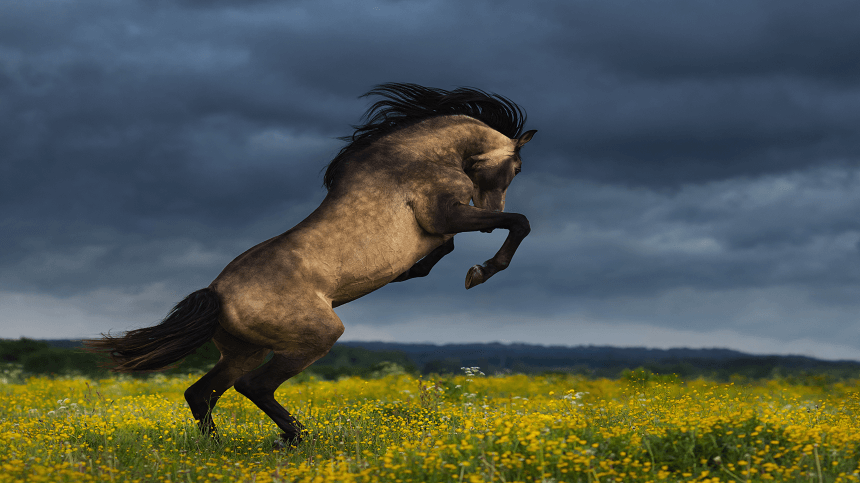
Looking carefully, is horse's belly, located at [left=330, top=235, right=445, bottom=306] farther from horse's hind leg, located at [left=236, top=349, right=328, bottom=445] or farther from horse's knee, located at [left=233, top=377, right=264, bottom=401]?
horse's knee, located at [left=233, top=377, right=264, bottom=401]

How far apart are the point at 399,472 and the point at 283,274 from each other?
243 centimetres

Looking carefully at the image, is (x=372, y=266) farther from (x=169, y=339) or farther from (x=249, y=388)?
(x=169, y=339)

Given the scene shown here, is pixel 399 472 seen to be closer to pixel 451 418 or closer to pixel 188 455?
pixel 188 455

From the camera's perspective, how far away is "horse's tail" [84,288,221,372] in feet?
19.3

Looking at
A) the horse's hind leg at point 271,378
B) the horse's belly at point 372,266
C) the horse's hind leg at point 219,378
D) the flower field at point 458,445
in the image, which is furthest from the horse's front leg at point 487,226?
the horse's hind leg at point 219,378

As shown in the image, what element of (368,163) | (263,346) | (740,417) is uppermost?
(368,163)

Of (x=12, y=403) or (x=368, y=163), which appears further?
(x=12, y=403)

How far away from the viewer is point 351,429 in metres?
6.75

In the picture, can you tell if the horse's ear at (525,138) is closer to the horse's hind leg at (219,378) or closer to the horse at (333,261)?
the horse at (333,261)

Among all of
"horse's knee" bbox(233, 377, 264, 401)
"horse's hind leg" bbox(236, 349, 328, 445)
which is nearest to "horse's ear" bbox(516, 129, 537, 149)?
"horse's hind leg" bbox(236, 349, 328, 445)

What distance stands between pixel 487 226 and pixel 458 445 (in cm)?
250

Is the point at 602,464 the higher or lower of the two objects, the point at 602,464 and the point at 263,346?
the lower

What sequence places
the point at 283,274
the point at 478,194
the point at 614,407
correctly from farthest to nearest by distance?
the point at 614,407 → the point at 478,194 → the point at 283,274

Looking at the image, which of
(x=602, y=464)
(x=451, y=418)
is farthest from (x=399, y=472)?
(x=451, y=418)
